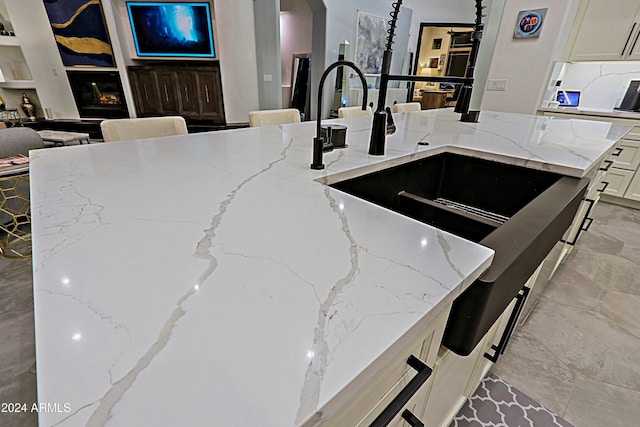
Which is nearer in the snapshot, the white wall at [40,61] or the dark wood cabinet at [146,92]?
the white wall at [40,61]

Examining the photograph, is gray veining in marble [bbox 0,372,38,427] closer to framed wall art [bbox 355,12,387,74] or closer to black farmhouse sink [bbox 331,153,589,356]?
black farmhouse sink [bbox 331,153,589,356]

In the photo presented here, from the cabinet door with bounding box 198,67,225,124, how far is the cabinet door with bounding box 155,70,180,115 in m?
0.47

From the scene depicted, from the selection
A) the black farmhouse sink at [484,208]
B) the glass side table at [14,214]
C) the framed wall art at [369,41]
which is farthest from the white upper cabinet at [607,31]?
the glass side table at [14,214]

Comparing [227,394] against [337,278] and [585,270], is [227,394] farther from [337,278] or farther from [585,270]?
[585,270]

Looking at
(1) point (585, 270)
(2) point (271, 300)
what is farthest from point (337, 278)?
(1) point (585, 270)

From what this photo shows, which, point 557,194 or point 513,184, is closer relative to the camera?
point 557,194

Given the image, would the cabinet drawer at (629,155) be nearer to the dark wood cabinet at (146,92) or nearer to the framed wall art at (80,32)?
the dark wood cabinet at (146,92)

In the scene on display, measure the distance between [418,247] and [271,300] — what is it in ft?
0.97

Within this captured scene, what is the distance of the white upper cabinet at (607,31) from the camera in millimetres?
2924

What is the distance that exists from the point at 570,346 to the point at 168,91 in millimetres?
5953

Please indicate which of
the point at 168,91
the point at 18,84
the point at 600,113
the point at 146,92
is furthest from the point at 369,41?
the point at 18,84

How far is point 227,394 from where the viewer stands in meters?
0.31

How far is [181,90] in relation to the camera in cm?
516

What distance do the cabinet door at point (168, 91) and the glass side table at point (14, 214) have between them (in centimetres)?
337
